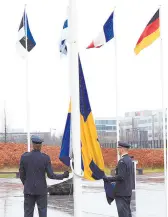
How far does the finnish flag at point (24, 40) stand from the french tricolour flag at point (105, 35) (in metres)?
2.67

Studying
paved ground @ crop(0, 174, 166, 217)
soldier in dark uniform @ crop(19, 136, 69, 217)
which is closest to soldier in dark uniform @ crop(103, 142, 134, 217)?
soldier in dark uniform @ crop(19, 136, 69, 217)

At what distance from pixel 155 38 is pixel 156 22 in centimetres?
38

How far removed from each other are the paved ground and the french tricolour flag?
377 centimetres

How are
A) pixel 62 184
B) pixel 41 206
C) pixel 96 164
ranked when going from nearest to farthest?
pixel 96 164
pixel 41 206
pixel 62 184

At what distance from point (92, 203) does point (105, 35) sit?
4.36 metres

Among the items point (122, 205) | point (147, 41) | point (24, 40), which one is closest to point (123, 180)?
point (122, 205)

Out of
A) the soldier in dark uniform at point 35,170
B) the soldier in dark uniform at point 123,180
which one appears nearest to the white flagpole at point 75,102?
the soldier in dark uniform at point 35,170

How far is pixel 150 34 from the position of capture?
34.3 ft

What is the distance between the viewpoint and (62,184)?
549 inches

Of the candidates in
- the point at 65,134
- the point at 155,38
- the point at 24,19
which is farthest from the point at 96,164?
the point at 24,19

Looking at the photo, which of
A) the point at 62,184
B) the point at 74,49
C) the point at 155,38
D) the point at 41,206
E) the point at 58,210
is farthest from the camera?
the point at 62,184

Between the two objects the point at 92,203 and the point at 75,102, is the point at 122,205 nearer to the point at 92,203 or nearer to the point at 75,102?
the point at 75,102

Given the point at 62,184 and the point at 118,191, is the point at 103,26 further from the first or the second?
the point at 118,191

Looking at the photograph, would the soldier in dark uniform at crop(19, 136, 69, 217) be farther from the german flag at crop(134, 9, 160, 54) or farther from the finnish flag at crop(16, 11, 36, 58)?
the finnish flag at crop(16, 11, 36, 58)
